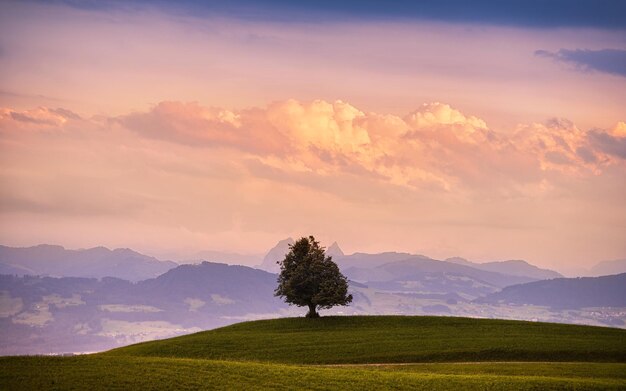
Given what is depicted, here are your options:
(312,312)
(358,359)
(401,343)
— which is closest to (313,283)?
(312,312)

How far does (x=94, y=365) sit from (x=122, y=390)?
8448 millimetres

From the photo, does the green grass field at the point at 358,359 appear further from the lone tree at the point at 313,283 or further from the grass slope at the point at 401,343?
the lone tree at the point at 313,283

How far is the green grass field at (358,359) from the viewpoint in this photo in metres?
55.1

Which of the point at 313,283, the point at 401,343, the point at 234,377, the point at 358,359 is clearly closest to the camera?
the point at 234,377

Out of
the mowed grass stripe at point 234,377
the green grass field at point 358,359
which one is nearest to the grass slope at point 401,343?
the green grass field at point 358,359

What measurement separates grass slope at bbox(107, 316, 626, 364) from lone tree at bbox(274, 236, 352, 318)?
678cm

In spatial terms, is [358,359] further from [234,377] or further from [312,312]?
[312,312]

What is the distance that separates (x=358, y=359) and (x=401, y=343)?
8719 mm

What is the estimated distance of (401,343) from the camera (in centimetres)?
8156

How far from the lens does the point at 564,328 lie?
3735 inches

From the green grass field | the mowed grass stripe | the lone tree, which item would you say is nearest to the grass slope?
the green grass field

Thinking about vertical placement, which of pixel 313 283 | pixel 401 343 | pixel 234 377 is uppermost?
pixel 313 283

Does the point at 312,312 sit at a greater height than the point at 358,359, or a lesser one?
greater

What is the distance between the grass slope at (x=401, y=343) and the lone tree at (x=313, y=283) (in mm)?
6783
